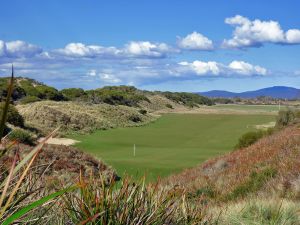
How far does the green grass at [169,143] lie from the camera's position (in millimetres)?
34219

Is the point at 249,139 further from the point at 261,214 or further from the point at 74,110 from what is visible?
the point at 74,110

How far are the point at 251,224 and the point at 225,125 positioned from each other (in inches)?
2515

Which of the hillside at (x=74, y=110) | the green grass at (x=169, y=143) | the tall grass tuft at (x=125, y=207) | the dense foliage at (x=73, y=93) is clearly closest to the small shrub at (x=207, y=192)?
the green grass at (x=169, y=143)

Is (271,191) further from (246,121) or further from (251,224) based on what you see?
(246,121)

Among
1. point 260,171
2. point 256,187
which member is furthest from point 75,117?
point 256,187

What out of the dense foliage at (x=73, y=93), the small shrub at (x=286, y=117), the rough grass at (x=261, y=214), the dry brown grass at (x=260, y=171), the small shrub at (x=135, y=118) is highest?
the dense foliage at (x=73, y=93)

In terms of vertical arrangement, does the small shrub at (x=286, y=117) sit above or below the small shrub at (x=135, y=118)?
above

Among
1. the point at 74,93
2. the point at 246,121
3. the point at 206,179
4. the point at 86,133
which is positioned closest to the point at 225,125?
the point at 246,121

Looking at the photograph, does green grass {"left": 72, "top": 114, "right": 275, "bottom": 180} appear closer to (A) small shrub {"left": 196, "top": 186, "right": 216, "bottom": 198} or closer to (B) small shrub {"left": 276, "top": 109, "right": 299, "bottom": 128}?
(B) small shrub {"left": 276, "top": 109, "right": 299, "bottom": 128}

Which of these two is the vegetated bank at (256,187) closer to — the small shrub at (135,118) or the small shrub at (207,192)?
the small shrub at (207,192)

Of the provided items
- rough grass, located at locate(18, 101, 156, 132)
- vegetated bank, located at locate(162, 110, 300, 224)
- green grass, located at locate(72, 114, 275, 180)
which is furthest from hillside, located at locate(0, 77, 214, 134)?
vegetated bank, located at locate(162, 110, 300, 224)

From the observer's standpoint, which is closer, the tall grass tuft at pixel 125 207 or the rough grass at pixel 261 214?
the tall grass tuft at pixel 125 207

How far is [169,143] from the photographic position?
53.0 metres

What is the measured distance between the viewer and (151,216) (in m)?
5.90
